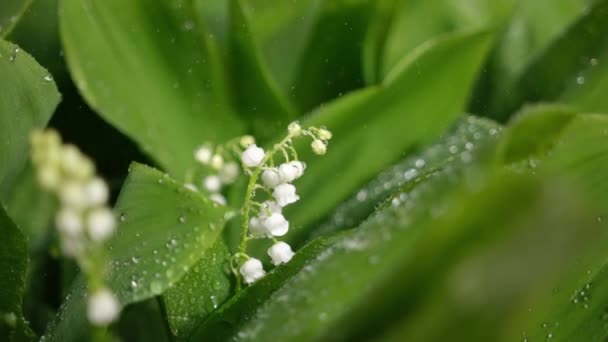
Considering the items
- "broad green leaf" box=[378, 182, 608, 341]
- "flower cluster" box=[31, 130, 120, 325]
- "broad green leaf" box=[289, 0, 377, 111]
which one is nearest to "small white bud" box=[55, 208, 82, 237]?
"flower cluster" box=[31, 130, 120, 325]

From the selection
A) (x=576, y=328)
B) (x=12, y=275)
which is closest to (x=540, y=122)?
(x=576, y=328)

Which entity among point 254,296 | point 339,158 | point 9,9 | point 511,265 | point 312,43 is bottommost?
point 511,265

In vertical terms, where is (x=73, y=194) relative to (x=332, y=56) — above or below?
below

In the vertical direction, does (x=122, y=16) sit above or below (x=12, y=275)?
above

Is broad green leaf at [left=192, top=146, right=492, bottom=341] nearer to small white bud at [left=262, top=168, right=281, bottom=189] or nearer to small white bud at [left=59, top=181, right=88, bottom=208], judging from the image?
small white bud at [left=262, top=168, right=281, bottom=189]

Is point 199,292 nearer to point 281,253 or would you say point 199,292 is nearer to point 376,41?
point 281,253

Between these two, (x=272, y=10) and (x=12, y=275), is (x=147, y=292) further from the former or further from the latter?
(x=272, y=10)

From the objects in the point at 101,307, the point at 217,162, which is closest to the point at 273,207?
the point at 217,162
